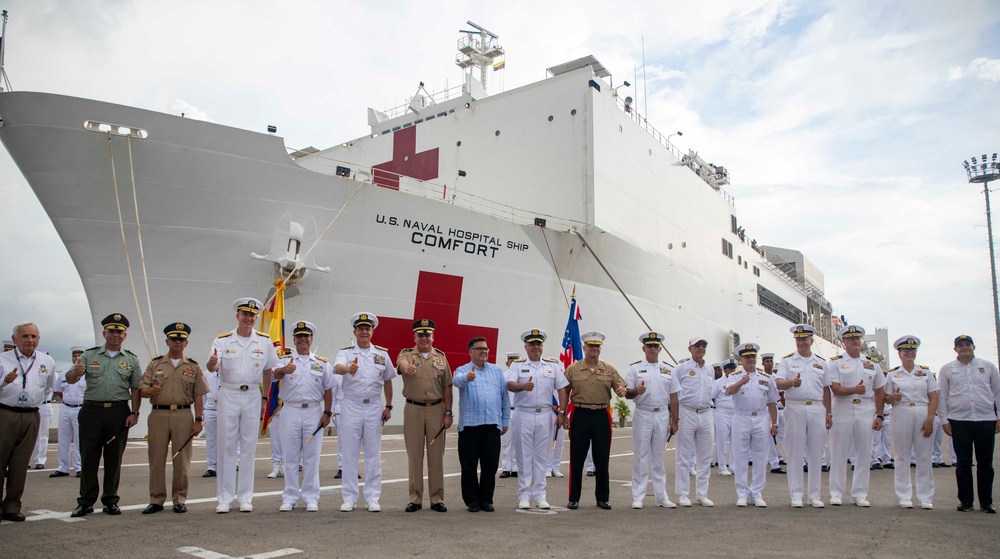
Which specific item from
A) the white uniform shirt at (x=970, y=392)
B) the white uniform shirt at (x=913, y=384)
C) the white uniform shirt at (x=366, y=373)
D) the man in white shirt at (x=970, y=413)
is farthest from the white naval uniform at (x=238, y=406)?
the white uniform shirt at (x=970, y=392)

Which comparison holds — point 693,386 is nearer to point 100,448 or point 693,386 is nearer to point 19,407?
point 100,448

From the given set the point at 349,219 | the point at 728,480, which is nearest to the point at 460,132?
the point at 349,219

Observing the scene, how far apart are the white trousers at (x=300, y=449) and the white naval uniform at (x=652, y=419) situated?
2.41 meters

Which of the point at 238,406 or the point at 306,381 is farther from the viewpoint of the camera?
the point at 306,381

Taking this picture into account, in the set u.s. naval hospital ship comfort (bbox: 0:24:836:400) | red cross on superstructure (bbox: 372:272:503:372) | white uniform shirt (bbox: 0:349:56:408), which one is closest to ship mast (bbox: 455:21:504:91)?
u.s. naval hospital ship comfort (bbox: 0:24:836:400)

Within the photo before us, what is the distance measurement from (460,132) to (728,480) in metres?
10.4

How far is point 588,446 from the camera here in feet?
15.9

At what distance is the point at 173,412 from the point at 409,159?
11.6 m

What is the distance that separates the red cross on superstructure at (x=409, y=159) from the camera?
1506cm

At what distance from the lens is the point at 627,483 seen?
20.8ft

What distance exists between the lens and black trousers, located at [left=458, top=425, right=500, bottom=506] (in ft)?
15.1

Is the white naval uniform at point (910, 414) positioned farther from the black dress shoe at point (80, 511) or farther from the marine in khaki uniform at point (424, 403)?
the black dress shoe at point (80, 511)

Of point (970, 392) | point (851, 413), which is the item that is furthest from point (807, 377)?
point (970, 392)

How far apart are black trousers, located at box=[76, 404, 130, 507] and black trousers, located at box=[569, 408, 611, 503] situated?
3.11m
